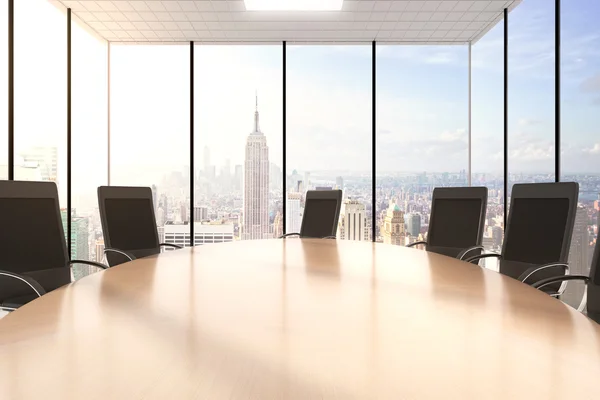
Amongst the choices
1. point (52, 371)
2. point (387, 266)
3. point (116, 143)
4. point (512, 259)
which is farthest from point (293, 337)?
point (116, 143)

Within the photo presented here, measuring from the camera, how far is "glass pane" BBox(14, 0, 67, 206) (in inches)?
170

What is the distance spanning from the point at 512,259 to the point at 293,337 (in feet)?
7.76

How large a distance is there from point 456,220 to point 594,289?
1.51 metres

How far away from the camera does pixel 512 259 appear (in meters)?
2.83

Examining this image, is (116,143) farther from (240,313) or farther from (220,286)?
(240,313)

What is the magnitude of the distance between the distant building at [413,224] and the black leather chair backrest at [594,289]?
12.5ft

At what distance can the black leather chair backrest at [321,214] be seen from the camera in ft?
14.1

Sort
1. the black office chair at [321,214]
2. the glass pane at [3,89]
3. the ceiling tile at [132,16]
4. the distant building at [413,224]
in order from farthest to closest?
the distant building at [413,224] → the ceiling tile at [132,16] → the black office chair at [321,214] → the glass pane at [3,89]

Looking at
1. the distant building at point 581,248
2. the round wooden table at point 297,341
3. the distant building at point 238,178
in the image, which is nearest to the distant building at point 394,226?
the distant building at point 238,178

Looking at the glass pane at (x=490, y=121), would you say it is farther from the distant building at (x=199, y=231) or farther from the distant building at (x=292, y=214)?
the distant building at (x=199, y=231)

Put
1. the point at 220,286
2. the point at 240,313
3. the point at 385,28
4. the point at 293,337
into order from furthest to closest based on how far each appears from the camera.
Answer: the point at 385,28, the point at 220,286, the point at 240,313, the point at 293,337

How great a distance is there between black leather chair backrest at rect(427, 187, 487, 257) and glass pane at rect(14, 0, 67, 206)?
4178mm

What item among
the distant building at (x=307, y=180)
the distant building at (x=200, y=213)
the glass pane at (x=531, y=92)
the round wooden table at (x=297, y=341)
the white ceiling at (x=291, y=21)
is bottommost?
the round wooden table at (x=297, y=341)

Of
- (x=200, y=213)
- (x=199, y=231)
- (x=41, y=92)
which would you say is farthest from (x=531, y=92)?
(x=41, y=92)
